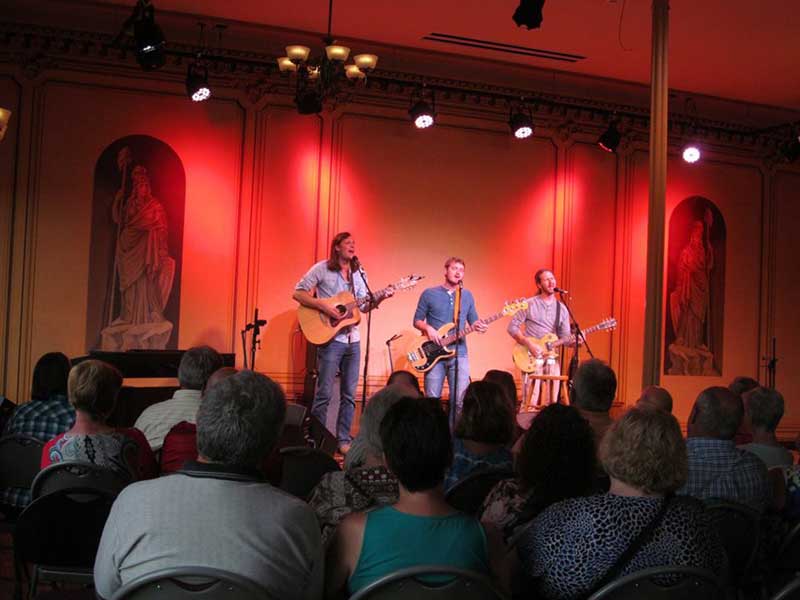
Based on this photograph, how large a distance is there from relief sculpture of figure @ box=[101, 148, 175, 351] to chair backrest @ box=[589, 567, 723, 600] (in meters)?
7.31

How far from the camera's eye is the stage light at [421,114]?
376 inches

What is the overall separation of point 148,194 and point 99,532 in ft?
21.1

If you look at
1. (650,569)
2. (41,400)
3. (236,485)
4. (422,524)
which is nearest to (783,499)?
(650,569)

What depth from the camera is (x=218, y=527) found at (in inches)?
82.5

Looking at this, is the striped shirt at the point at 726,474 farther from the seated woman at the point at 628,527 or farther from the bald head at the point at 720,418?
the seated woman at the point at 628,527

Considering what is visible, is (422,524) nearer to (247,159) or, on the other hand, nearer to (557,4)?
(557,4)

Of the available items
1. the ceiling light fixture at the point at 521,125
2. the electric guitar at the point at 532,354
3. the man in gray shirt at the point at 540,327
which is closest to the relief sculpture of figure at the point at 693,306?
the electric guitar at the point at 532,354

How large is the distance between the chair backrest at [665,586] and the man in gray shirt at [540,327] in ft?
24.1

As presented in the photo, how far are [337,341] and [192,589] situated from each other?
20.9 ft

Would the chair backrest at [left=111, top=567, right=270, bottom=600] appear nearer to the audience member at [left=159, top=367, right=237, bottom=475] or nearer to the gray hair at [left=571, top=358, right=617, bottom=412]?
the audience member at [left=159, top=367, right=237, bottom=475]

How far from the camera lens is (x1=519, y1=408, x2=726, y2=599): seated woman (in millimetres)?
2328

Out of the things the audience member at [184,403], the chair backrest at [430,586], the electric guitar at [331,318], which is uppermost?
the electric guitar at [331,318]

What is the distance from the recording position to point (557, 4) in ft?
26.7

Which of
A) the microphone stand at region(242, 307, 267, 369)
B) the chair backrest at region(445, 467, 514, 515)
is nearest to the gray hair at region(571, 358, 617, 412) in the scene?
the chair backrest at region(445, 467, 514, 515)
